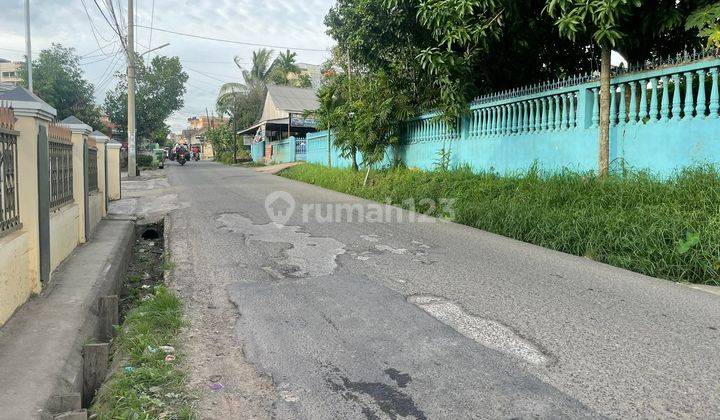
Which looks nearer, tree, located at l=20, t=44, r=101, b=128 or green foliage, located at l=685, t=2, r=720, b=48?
green foliage, located at l=685, t=2, r=720, b=48

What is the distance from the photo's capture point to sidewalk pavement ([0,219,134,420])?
262 cm

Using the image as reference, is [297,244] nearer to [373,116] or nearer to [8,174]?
[8,174]

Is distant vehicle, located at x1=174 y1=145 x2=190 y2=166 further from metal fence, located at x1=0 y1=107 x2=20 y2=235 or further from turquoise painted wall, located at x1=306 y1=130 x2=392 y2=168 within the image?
metal fence, located at x1=0 y1=107 x2=20 y2=235

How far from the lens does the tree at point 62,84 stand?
114ft

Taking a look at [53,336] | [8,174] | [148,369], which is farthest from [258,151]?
[148,369]

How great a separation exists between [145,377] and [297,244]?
152 inches

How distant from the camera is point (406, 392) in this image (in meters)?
2.78

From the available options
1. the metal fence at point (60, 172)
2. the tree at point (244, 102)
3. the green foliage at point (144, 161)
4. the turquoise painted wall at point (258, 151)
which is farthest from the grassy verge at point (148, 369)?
the tree at point (244, 102)

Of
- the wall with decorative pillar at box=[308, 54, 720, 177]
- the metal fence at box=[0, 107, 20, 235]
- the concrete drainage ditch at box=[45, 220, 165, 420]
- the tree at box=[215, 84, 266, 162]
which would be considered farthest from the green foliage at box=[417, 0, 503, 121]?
the tree at box=[215, 84, 266, 162]

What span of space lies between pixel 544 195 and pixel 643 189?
4.45ft

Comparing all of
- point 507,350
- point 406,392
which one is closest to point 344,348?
point 406,392

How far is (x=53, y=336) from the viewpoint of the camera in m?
3.43

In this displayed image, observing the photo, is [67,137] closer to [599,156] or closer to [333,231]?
[333,231]

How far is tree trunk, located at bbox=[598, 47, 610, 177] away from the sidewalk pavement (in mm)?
6490
